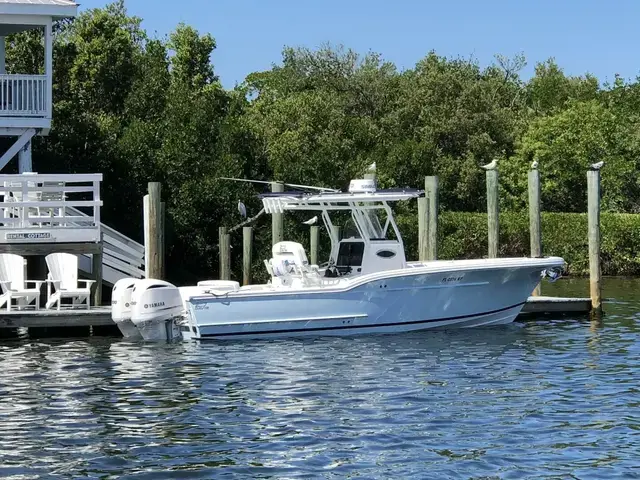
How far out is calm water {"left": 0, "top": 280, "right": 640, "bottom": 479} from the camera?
13.3m

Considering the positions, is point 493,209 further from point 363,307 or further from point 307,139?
point 307,139

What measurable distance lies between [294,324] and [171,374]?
362cm

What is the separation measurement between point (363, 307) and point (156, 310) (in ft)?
11.8

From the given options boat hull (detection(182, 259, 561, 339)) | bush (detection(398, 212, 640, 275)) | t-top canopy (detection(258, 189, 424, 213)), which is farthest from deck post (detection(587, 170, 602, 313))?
bush (detection(398, 212, 640, 275))

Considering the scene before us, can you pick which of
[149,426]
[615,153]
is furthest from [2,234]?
[615,153]

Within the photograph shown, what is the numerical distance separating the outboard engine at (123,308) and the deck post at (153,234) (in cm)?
220

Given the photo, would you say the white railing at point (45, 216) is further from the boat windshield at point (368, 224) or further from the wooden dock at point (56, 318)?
the boat windshield at point (368, 224)

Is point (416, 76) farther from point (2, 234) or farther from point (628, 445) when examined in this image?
point (628, 445)

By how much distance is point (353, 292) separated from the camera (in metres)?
22.0

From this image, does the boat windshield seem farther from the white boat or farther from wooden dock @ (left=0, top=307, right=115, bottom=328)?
wooden dock @ (left=0, top=307, right=115, bottom=328)

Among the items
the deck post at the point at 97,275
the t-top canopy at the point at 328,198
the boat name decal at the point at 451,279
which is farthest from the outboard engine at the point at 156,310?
the boat name decal at the point at 451,279

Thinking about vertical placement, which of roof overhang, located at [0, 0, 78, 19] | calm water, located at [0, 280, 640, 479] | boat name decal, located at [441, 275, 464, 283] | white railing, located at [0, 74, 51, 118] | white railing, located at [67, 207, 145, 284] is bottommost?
calm water, located at [0, 280, 640, 479]

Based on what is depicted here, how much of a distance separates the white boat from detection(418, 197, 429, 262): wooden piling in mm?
2239

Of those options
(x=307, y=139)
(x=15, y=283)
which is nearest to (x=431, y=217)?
(x=15, y=283)
